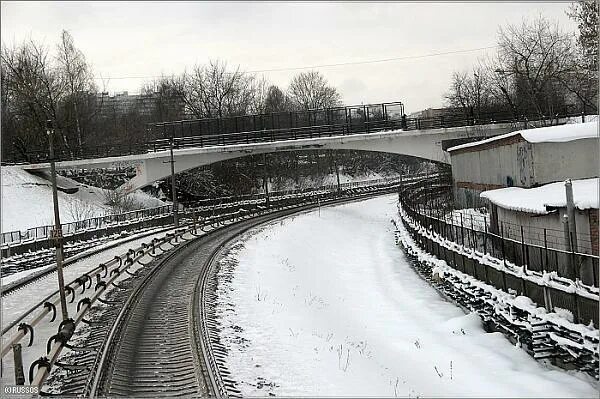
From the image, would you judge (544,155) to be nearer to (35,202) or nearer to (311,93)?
(35,202)

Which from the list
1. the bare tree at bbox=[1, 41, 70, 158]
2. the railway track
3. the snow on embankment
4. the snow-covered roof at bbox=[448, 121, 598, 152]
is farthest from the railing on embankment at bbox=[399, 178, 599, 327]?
the bare tree at bbox=[1, 41, 70, 158]

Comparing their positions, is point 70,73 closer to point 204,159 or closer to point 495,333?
point 204,159

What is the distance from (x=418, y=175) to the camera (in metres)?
95.7

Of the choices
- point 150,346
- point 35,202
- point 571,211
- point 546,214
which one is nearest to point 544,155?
point 546,214

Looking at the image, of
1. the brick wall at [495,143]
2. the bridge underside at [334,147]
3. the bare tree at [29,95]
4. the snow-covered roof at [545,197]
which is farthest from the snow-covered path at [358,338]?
the bare tree at [29,95]

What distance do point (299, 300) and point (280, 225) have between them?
64.9 feet

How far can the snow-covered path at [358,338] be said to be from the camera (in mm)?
10641

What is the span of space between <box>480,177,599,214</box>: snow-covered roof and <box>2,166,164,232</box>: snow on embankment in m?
30.0

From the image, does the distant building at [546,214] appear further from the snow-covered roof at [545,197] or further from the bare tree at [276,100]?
the bare tree at [276,100]

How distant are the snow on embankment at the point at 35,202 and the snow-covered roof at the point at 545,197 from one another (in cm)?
3004

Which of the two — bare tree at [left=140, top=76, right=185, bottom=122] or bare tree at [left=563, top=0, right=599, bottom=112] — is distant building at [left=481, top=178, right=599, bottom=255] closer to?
bare tree at [left=563, top=0, right=599, bottom=112]

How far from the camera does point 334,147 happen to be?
4544 cm

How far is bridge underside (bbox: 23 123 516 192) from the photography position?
4281 centimetres

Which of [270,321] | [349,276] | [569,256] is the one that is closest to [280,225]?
[349,276]
